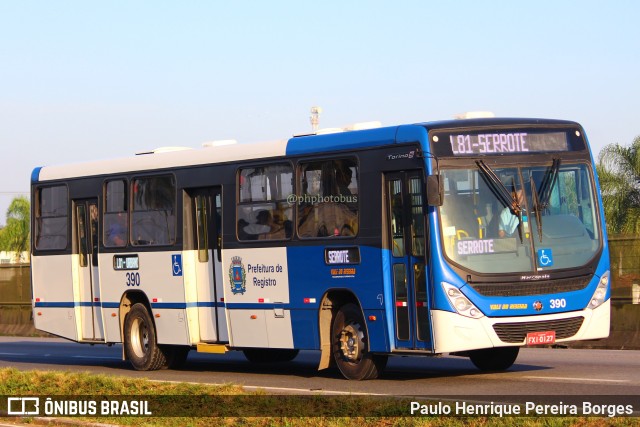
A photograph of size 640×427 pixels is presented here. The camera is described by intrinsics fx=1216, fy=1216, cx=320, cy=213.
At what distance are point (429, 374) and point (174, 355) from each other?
545 centimetres

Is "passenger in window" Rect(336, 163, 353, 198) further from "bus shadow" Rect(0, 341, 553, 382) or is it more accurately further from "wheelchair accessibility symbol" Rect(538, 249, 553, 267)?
"wheelchair accessibility symbol" Rect(538, 249, 553, 267)

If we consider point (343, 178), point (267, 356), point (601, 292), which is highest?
point (343, 178)

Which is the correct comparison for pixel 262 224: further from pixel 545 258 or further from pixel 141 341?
pixel 545 258

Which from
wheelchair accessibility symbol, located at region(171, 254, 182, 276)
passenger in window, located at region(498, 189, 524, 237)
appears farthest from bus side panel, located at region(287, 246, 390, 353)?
wheelchair accessibility symbol, located at region(171, 254, 182, 276)

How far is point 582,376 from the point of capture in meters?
15.7

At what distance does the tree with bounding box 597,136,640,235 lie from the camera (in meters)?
41.5

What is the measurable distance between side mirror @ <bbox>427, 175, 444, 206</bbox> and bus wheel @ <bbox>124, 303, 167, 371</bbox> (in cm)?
725

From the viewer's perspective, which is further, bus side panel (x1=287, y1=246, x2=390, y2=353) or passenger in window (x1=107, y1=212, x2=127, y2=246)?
passenger in window (x1=107, y1=212, x2=127, y2=246)

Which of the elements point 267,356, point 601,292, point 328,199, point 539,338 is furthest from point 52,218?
point 601,292

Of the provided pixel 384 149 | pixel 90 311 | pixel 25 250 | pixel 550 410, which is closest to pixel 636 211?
pixel 90 311

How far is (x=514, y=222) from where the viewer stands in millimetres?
15148

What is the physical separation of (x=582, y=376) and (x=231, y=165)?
20.6ft

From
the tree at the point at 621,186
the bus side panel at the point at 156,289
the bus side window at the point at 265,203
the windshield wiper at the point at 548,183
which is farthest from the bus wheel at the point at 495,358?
the tree at the point at 621,186

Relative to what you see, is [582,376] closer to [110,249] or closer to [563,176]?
[563,176]
